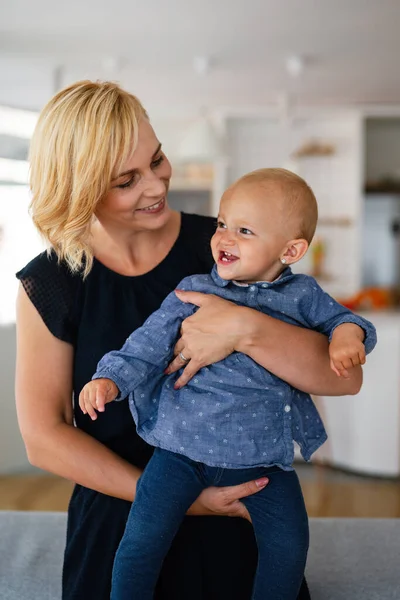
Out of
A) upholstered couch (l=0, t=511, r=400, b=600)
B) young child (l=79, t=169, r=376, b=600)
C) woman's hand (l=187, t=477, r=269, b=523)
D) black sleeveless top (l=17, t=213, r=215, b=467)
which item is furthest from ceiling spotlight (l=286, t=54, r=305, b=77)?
woman's hand (l=187, t=477, r=269, b=523)

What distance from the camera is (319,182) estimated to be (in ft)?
20.5

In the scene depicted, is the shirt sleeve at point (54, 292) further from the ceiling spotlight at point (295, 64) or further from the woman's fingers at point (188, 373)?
the ceiling spotlight at point (295, 64)

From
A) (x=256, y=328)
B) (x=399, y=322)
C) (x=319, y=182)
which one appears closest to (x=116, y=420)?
(x=256, y=328)

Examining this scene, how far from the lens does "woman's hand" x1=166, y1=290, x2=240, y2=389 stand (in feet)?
3.84

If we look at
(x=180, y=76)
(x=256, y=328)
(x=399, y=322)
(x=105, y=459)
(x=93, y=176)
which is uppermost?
(x=180, y=76)

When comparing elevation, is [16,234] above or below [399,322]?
above

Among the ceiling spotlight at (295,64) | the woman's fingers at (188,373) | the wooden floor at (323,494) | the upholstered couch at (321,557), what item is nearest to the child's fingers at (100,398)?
the woman's fingers at (188,373)

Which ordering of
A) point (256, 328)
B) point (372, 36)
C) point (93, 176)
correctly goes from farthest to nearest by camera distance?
point (372, 36), point (93, 176), point (256, 328)

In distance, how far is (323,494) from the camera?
4.28m

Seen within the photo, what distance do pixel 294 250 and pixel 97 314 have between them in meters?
0.42

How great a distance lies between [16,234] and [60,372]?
14.4ft

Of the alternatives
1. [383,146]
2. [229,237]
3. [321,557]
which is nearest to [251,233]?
[229,237]

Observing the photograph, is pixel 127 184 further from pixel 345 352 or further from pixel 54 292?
pixel 345 352

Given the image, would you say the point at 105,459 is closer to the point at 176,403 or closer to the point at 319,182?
the point at 176,403
